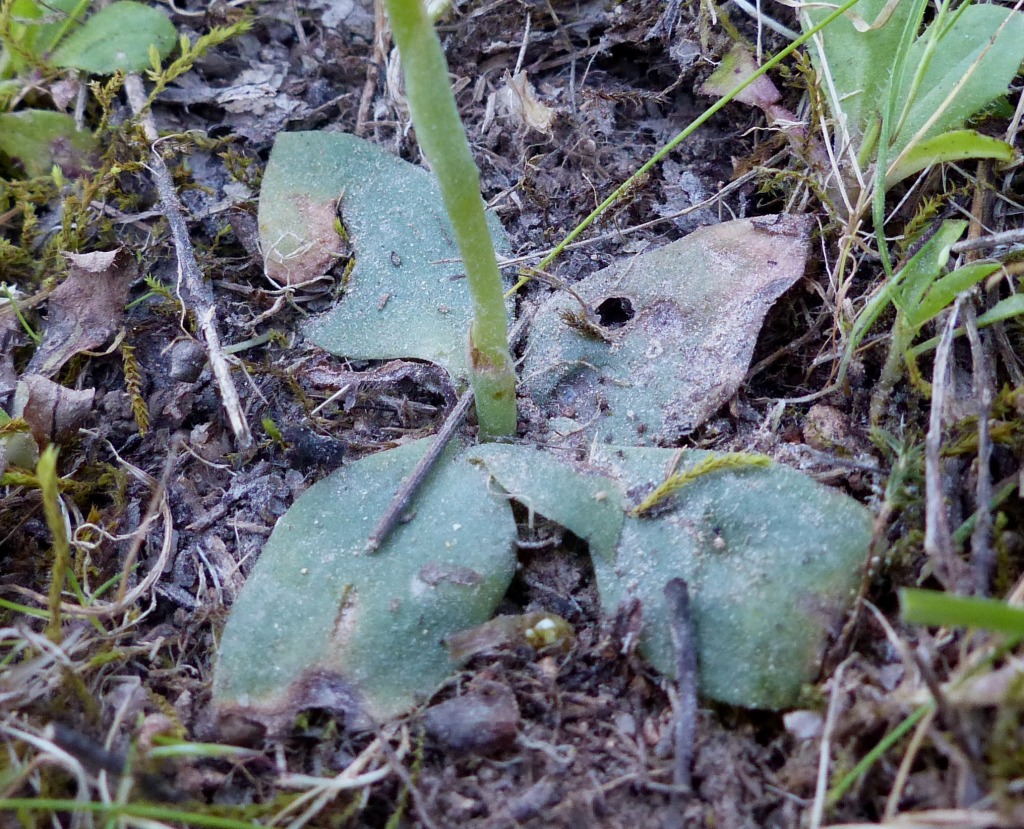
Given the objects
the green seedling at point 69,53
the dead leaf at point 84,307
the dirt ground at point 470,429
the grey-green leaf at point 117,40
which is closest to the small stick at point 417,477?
the dirt ground at point 470,429

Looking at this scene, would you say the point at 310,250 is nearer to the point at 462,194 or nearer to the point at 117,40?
the point at 462,194

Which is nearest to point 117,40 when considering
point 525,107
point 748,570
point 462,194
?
point 525,107

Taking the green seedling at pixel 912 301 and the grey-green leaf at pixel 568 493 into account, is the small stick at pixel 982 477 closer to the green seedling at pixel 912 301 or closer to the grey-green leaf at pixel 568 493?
the green seedling at pixel 912 301

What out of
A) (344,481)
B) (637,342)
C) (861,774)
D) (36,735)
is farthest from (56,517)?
(861,774)

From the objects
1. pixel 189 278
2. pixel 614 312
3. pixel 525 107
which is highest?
pixel 525 107

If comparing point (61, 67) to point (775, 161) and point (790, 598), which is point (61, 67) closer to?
point (775, 161)
